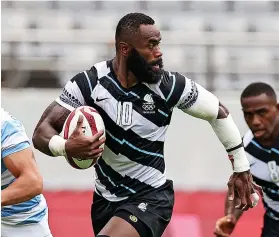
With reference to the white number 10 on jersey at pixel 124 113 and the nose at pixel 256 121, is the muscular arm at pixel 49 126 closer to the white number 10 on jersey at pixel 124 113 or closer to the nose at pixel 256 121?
the white number 10 on jersey at pixel 124 113

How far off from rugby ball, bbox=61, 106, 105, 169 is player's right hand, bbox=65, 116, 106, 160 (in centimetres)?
11

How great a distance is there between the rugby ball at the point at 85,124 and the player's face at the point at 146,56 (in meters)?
0.41

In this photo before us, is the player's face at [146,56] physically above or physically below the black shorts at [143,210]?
above

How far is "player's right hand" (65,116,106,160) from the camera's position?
5.45 meters

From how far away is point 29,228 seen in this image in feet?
19.1

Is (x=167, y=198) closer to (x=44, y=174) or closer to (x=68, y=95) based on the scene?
(x=68, y=95)

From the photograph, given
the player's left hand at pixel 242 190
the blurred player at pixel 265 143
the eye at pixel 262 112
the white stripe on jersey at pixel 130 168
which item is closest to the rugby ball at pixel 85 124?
the white stripe on jersey at pixel 130 168

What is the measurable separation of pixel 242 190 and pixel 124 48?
49.6 inches

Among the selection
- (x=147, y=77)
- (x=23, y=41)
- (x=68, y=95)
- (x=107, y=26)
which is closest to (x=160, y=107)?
(x=147, y=77)

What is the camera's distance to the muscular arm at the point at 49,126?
5887mm

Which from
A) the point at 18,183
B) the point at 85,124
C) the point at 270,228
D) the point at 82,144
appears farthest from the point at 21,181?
the point at 270,228

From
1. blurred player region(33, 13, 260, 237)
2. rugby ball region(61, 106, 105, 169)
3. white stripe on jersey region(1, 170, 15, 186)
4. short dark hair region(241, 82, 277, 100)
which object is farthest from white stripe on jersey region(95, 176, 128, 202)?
short dark hair region(241, 82, 277, 100)

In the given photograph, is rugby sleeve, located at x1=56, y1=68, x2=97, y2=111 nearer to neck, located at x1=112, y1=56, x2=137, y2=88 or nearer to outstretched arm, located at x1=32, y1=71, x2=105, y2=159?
outstretched arm, located at x1=32, y1=71, x2=105, y2=159

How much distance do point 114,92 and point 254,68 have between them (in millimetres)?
6460
